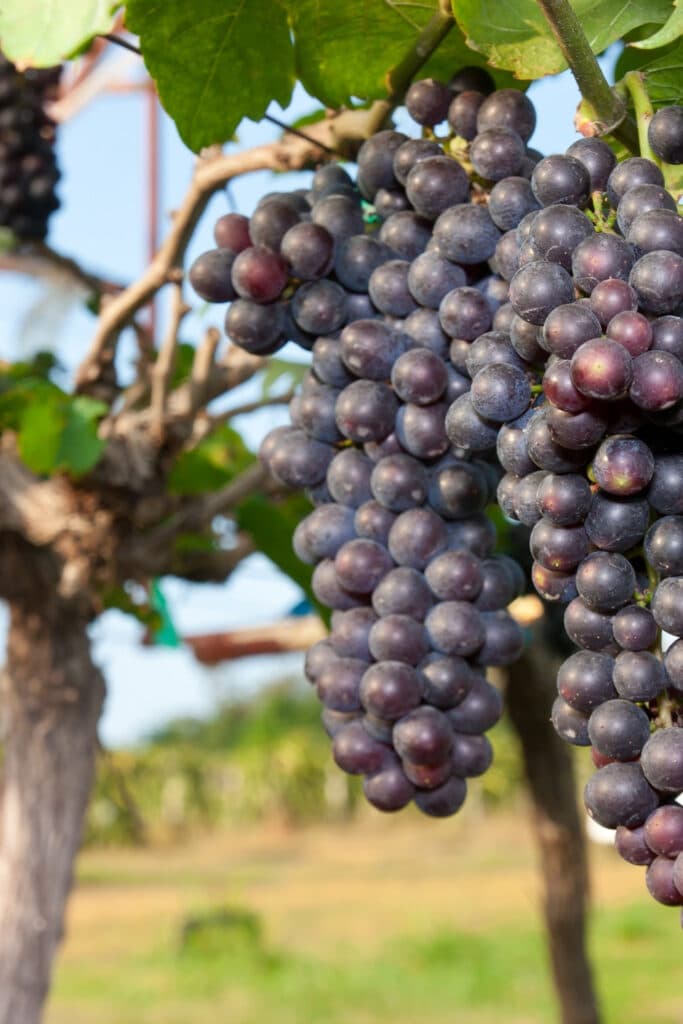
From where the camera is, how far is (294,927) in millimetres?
6508

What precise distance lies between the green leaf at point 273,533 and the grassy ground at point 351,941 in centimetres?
369

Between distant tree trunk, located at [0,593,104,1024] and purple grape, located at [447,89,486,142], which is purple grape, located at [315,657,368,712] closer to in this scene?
purple grape, located at [447,89,486,142]

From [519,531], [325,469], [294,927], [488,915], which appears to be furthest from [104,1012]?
[325,469]

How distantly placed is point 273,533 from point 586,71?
794 millimetres

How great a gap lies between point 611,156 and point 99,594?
931 mm

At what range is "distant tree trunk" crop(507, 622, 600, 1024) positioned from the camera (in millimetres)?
2104

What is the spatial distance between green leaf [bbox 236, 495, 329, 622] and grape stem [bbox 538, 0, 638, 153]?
0.67m

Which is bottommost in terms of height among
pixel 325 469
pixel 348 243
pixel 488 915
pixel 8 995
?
pixel 488 915

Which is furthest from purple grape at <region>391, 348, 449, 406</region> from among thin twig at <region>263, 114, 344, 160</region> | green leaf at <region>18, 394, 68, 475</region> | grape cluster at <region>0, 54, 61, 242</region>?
grape cluster at <region>0, 54, 61, 242</region>

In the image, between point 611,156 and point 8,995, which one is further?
point 8,995

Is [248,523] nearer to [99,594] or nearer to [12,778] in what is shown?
[99,594]

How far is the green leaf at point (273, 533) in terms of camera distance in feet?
3.90

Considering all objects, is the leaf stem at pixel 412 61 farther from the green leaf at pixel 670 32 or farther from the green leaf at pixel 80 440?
the green leaf at pixel 80 440

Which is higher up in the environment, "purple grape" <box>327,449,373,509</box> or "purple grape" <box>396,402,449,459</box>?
"purple grape" <box>396,402,449,459</box>
